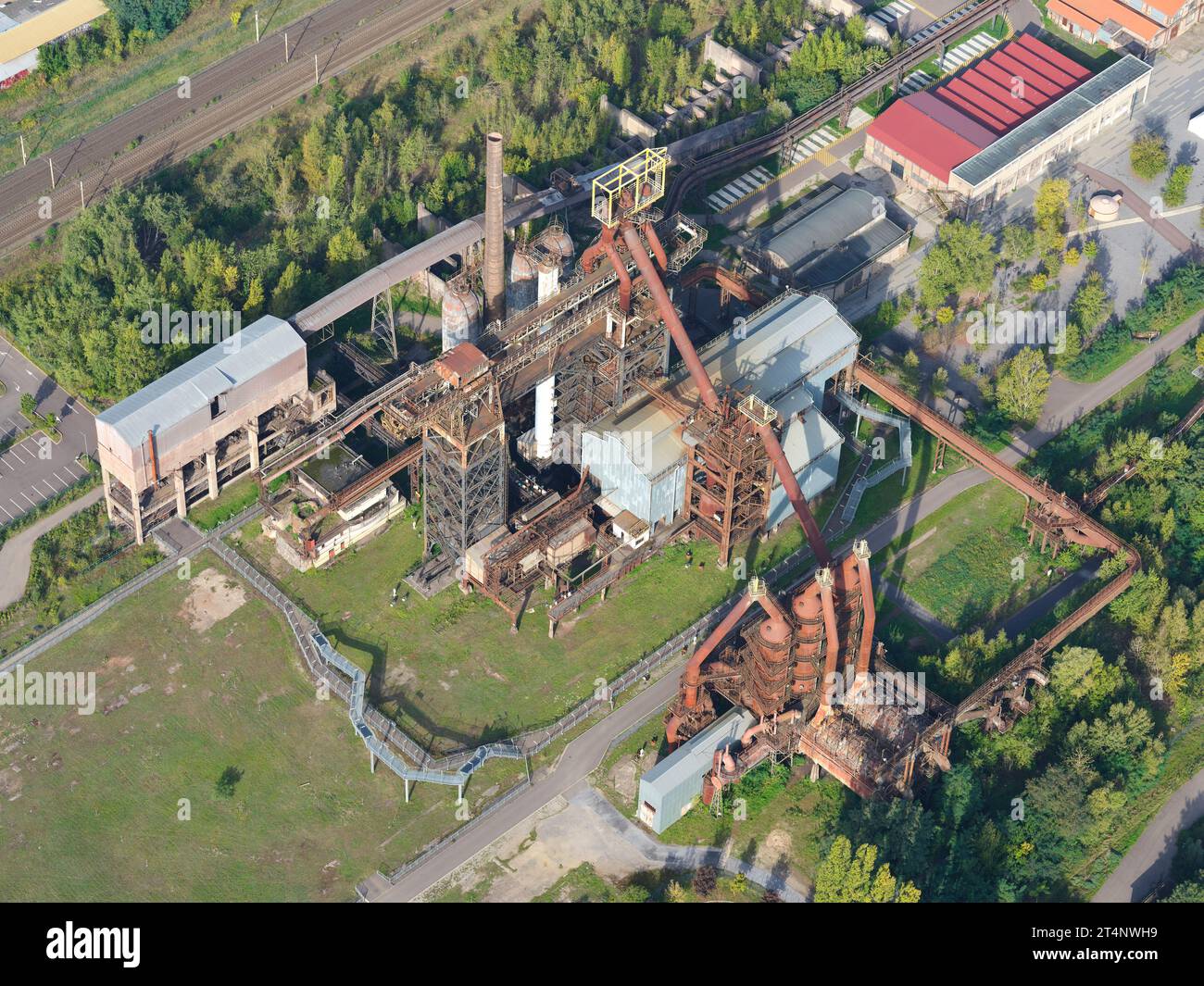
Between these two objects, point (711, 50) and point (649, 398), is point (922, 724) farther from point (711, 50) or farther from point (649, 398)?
point (711, 50)

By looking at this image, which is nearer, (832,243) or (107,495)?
(107,495)

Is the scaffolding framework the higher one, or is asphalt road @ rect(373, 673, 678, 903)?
the scaffolding framework

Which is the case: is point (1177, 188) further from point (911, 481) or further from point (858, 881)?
point (858, 881)

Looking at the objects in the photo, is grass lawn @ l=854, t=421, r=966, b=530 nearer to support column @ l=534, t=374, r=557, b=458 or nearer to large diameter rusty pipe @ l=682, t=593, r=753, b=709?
large diameter rusty pipe @ l=682, t=593, r=753, b=709

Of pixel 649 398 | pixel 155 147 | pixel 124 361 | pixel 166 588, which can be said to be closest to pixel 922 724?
pixel 649 398

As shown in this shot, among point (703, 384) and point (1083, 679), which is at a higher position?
point (703, 384)

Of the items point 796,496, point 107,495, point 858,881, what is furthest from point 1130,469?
point 107,495

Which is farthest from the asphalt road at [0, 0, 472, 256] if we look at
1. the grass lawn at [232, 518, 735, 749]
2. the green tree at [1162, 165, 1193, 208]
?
the green tree at [1162, 165, 1193, 208]
